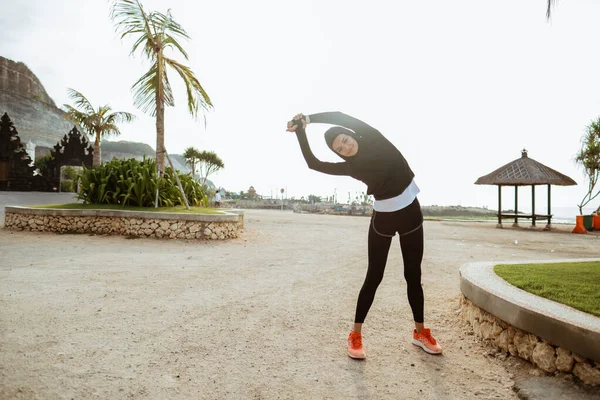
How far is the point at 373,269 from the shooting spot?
96.3 inches

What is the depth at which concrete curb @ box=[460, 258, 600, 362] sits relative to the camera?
6.06 ft

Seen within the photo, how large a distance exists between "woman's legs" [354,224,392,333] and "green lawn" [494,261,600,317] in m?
1.16

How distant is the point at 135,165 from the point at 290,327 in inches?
340

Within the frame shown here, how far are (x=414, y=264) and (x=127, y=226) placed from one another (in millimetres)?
7721

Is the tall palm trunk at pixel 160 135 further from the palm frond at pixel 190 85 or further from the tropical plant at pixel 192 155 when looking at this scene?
the tropical plant at pixel 192 155

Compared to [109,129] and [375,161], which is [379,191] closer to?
[375,161]

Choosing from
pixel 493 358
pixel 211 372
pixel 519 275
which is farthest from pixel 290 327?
pixel 519 275

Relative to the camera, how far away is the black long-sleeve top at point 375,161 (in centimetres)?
236

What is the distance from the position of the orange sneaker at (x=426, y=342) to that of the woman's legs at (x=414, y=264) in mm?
45

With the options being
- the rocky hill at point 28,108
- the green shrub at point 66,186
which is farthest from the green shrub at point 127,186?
the rocky hill at point 28,108

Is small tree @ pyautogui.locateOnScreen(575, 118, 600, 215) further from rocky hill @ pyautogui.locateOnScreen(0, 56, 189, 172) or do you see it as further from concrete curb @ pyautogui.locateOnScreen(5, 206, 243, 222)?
rocky hill @ pyautogui.locateOnScreen(0, 56, 189, 172)

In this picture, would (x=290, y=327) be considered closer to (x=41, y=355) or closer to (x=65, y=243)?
(x=41, y=355)

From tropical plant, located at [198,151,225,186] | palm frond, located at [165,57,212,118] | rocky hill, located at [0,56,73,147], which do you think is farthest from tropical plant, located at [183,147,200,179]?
rocky hill, located at [0,56,73,147]

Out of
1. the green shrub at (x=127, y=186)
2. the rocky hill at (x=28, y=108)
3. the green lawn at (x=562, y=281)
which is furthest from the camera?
the rocky hill at (x=28, y=108)
